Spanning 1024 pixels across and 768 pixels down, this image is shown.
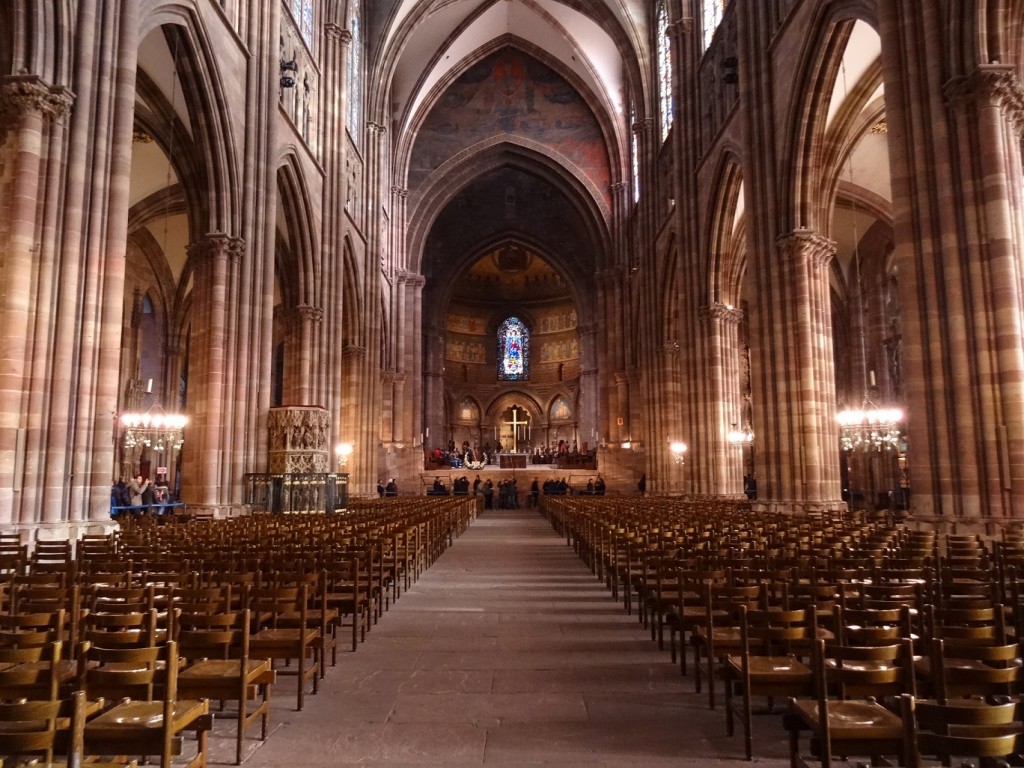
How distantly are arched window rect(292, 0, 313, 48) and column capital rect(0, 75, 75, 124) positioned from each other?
584 inches

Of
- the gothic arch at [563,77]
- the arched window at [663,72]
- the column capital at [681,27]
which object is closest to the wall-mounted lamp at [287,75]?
the column capital at [681,27]

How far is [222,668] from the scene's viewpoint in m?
4.73

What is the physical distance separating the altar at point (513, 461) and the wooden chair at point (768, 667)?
43.3 metres

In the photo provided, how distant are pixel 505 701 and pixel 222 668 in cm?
195

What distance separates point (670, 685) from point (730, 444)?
22.4m

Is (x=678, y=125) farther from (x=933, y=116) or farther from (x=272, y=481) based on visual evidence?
(x=272, y=481)

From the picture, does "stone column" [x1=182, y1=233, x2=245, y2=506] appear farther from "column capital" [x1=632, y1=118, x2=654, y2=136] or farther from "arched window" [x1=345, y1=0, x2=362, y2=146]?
"column capital" [x1=632, y1=118, x2=654, y2=136]

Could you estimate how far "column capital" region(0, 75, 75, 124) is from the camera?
36.8ft

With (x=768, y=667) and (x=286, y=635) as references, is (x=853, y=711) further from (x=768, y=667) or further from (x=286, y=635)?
(x=286, y=635)

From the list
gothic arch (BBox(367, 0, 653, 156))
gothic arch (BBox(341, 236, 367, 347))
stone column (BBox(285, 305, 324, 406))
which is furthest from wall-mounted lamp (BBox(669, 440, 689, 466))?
gothic arch (BBox(367, 0, 653, 156))

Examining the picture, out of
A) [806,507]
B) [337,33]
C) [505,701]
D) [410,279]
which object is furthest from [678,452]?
[505,701]

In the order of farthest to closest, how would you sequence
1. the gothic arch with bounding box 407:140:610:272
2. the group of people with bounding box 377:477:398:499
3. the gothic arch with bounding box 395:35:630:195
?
the gothic arch with bounding box 407:140:610:272, the gothic arch with bounding box 395:35:630:195, the group of people with bounding box 377:477:398:499

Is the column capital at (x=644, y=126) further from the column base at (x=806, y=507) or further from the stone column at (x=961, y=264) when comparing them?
the stone column at (x=961, y=264)

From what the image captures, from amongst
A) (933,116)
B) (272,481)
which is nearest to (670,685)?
(933,116)
